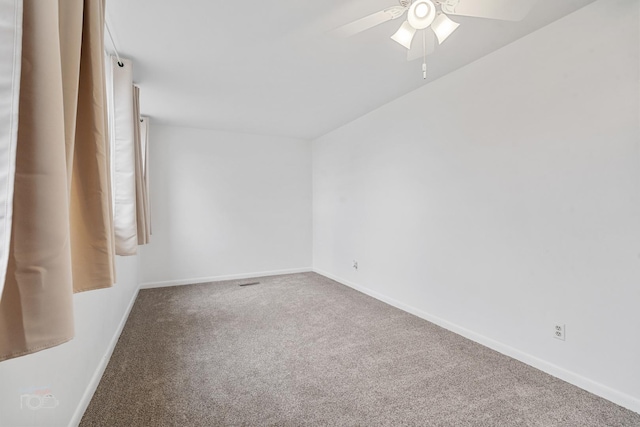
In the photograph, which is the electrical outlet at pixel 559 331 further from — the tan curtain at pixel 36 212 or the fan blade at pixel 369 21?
the tan curtain at pixel 36 212

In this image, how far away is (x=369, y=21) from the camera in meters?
2.05

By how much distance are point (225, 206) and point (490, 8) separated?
419 cm

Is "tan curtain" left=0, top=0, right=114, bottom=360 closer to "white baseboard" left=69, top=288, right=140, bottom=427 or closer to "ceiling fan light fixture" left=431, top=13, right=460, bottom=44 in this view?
"white baseboard" left=69, top=288, right=140, bottom=427

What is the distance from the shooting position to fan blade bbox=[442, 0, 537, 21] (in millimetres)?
1894

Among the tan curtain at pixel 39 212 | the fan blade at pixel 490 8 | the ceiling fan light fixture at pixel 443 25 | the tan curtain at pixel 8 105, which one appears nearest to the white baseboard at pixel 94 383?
the tan curtain at pixel 39 212

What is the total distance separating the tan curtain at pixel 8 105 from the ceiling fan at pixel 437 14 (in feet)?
5.79

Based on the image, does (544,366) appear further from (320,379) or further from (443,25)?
(443,25)

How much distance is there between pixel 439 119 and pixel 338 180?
2.01m

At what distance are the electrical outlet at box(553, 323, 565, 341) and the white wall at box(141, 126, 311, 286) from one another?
3943 mm

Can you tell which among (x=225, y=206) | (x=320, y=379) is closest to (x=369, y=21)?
(x=320, y=379)

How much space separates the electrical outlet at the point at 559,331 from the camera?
2119mm

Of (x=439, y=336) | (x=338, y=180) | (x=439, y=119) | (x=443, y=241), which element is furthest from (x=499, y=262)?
(x=338, y=180)

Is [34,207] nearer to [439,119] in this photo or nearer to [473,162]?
[473,162]

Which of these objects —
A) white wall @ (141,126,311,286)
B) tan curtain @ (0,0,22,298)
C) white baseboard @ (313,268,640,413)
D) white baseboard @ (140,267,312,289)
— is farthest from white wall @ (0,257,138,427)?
white baseboard @ (313,268,640,413)
